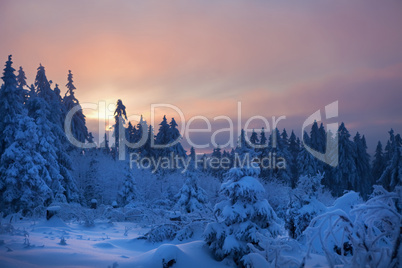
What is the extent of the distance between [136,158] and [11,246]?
38975 millimetres

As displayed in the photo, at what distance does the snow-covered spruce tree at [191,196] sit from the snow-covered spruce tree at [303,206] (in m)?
8.77

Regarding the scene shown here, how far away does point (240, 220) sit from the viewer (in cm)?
949

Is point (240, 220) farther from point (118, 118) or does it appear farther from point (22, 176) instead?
point (118, 118)

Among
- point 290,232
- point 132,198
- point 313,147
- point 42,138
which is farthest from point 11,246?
point 313,147

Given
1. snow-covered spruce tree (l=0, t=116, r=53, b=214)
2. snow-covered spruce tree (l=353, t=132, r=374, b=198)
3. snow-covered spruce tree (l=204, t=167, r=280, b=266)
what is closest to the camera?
snow-covered spruce tree (l=204, t=167, r=280, b=266)

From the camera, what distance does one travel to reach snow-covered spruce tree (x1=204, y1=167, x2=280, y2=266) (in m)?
9.12

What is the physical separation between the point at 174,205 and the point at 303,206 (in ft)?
42.6

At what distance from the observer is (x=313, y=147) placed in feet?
172

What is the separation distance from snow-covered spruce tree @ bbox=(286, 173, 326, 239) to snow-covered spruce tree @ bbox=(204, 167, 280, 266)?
521 centimetres

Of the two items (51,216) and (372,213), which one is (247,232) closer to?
(372,213)

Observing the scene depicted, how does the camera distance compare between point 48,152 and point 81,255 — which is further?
point 48,152

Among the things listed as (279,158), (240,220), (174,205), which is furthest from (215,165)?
(240,220)

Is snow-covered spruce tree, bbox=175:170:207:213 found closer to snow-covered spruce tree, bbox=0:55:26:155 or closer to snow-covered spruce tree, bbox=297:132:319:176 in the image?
snow-covered spruce tree, bbox=0:55:26:155

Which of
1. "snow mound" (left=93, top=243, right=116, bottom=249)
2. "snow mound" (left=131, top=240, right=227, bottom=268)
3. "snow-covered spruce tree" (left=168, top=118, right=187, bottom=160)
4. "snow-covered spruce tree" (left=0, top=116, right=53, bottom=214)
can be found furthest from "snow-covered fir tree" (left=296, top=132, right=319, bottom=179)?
"snow mound" (left=93, top=243, right=116, bottom=249)
